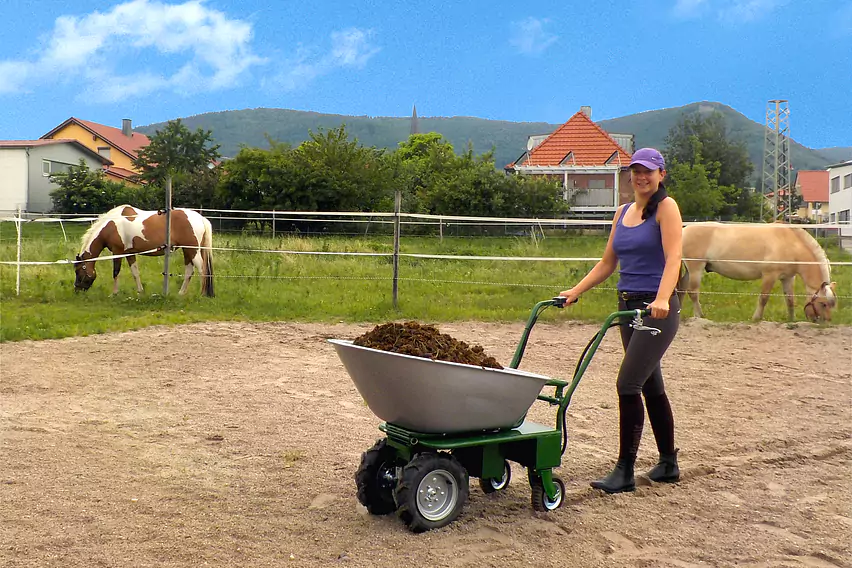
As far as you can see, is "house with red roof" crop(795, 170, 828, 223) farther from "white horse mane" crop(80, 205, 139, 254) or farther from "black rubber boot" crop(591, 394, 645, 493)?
"black rubber boot" crop(591, 394, 645, 493)

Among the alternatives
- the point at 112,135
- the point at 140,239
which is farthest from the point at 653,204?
Result: the point at 112,135

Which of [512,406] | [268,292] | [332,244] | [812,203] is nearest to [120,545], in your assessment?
[512,406]

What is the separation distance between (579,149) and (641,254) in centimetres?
3529

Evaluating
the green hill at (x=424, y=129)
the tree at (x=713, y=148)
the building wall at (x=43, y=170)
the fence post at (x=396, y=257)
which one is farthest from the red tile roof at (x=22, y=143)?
the green hill at (x=424, y=129)

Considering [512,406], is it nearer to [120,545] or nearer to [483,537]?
[483,537]

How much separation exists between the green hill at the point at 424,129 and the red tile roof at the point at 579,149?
117m

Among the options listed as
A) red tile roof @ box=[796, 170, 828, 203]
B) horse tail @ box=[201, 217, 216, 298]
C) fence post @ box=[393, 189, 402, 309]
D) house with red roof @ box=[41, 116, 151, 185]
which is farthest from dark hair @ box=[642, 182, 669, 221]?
red tile roof @ box=[796, 170, 828, 203]

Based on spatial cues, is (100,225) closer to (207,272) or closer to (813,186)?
(207,272)

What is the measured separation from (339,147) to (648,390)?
2320 centimetres

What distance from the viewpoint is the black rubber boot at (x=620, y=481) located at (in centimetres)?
371

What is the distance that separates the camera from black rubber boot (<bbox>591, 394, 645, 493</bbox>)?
3699 mm

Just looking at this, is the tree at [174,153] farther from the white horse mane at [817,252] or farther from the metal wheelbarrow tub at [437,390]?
the metal wheelbarrow tub at [437,390]

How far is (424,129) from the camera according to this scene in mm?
175000

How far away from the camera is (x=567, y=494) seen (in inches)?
145
